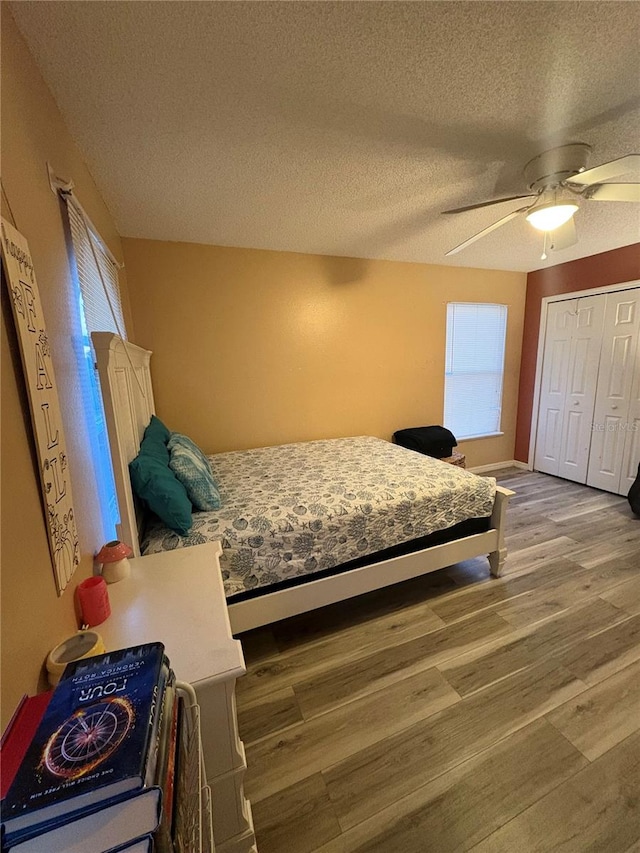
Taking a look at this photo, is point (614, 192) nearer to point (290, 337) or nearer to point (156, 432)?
point (290, 337)

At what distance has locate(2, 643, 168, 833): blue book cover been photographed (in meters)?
0.46

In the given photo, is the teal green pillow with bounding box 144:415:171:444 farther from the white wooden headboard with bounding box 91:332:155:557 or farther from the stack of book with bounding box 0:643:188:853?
the stack of book with bounding box 0:643:188:853

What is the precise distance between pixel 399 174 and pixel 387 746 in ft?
8.75

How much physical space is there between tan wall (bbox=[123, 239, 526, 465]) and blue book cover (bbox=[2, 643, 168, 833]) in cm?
270

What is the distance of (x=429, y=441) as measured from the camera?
12.0 ft

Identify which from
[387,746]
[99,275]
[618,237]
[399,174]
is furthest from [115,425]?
[618,237]

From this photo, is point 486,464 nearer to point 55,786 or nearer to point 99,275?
point 99,275

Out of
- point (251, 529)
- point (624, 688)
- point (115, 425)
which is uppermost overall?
point (115, 425)

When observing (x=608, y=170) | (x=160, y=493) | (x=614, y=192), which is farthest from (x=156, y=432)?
(x=614, y=192)

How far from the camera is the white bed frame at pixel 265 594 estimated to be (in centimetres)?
138

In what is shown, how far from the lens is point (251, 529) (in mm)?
1740

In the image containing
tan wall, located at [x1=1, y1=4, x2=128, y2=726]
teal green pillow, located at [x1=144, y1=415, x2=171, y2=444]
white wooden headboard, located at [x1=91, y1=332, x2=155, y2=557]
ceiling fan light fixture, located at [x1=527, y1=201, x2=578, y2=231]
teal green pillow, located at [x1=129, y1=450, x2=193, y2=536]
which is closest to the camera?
tan wall, located at [x1=1, y1=4, x2=128, y2=726]

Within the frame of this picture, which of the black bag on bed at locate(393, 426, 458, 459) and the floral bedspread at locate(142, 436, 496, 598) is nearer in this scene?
the floral bedspread at locate(142, 436, 496, 598)

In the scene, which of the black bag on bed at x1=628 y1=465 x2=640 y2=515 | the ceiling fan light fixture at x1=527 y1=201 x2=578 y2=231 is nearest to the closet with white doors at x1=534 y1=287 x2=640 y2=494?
the black bag on bed at x1=628 y1=465 x2=640 y2=515
